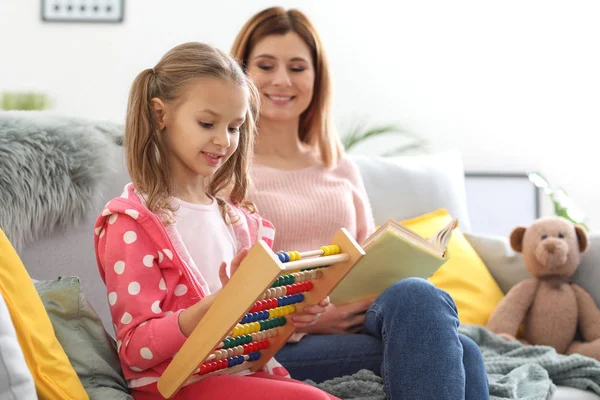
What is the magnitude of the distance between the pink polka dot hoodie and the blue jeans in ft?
1.23

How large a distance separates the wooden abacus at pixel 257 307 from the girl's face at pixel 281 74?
0.68m

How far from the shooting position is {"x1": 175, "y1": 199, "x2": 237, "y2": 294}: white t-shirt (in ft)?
5.09

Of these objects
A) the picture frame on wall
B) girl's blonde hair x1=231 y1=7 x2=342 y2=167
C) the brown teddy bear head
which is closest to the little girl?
girl's blonde hair x1=231 y1=7 x2=342 y2=167

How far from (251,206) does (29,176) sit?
0.46 metres

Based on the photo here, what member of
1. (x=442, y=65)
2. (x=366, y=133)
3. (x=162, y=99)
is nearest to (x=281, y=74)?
(x=162, y=99)

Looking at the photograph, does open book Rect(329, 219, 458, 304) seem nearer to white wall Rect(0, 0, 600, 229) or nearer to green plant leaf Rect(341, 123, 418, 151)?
green plant leaf Rect(341, 123, 418, 151)

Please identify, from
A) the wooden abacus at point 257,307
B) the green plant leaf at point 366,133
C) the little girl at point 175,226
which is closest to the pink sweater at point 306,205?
the little girl at point 175,226

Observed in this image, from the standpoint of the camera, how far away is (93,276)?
6.16 ft

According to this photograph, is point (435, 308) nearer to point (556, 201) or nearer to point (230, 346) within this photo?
point (230, 346)

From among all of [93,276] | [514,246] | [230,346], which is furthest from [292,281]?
[514,246]

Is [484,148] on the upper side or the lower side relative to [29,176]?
lower

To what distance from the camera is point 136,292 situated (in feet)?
4.59

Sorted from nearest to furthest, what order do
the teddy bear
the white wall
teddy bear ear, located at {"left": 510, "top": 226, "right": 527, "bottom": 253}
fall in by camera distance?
the teddy bear, teddy bear ear, located at {"left": 510, "top": 226, "right": 527, "bottom": 253}, the white wall

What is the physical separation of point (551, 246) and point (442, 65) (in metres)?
1.69
